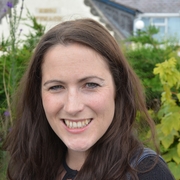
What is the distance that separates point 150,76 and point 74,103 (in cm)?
316

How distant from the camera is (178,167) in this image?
10.3 ft

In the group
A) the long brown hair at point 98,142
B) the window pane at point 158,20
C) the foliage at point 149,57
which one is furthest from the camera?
the window pane at point 158,20

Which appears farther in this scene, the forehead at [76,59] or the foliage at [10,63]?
the foliage at [10,63]

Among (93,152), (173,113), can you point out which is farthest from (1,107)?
(93,152)

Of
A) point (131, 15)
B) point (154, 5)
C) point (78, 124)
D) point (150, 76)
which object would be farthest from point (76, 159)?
point (154, 5)

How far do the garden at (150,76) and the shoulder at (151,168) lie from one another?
1.07 meters

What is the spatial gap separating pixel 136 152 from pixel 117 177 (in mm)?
137

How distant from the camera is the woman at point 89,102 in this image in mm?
1729

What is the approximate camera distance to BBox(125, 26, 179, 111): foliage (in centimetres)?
443

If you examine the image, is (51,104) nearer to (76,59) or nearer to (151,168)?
(76,59)

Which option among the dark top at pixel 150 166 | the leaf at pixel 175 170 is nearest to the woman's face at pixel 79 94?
the dark top at pixel 150 166

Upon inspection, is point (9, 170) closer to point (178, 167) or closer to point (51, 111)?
point (51, 111)

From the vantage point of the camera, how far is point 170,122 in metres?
3.13

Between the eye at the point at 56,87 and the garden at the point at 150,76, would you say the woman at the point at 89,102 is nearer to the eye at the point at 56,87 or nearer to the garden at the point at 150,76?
the eye at the point at 56,87
